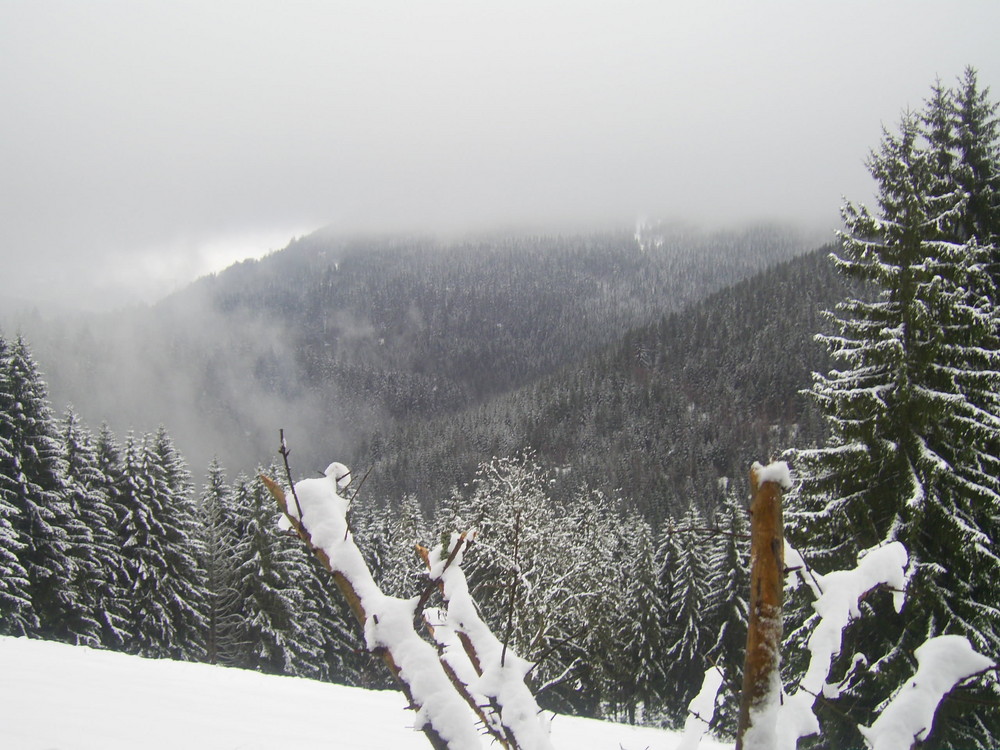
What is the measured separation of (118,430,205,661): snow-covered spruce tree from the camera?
22375 millimetres

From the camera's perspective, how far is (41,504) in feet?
61.0

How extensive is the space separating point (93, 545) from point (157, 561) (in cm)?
342

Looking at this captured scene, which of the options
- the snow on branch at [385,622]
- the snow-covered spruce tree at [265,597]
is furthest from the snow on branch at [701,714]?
the snow-covered spruce tree at [265,597]

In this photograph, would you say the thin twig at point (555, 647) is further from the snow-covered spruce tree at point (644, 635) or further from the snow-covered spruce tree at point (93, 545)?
the snow-covered spruce tree at point (644, 635)

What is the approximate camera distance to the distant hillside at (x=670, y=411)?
126 metres

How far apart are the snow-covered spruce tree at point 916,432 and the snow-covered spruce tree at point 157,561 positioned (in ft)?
75.4

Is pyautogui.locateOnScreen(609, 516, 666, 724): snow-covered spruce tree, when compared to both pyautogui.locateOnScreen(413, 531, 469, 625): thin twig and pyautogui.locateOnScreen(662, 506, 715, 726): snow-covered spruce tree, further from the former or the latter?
pyautogui.locateOnScreen(413, 531, 469, 625): thin twig

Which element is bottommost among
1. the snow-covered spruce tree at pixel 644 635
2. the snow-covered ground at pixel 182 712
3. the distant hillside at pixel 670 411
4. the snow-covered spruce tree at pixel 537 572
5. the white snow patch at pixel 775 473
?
the distant hillside at pixel 670 411

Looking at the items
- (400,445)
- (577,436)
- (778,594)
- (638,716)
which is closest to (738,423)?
(577,436)

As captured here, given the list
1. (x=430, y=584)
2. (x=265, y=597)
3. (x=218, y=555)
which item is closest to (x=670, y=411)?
(x=218, y=555)

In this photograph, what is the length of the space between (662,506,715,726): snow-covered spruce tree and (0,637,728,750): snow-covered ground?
2236 cm

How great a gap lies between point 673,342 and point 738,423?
46.1 meters

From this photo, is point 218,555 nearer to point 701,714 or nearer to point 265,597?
point 265,597

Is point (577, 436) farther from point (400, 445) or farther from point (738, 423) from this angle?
point (400, 445)
